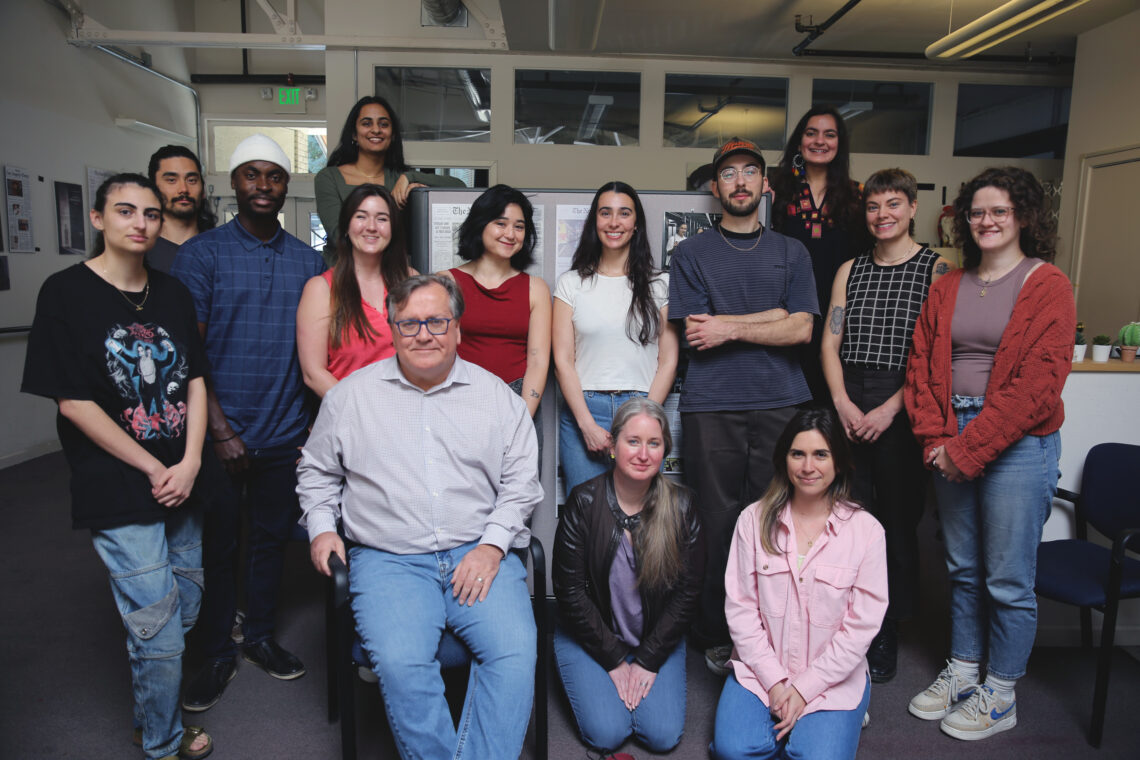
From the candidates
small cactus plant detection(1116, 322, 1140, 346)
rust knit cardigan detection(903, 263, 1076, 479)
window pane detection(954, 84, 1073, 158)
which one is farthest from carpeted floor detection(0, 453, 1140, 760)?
window pane detection(954, 84, 1073, 158)

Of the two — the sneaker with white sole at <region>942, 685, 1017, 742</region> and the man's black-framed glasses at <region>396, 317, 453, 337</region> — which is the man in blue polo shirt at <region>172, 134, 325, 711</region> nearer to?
the man's black-framed glasses at <region>396, 317, 453, 337</region>

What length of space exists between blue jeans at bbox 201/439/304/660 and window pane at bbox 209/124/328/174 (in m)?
6.73

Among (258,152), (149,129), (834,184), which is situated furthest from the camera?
(149,129)

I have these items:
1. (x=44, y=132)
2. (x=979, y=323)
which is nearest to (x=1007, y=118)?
(x=979, y=323)

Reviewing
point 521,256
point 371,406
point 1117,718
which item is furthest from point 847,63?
point 371,406

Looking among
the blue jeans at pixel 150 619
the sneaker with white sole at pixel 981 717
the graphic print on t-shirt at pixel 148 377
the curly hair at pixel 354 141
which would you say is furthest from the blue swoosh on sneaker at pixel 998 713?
the curly hair at pixel 354 141

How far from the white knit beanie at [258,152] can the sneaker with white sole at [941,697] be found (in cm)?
279

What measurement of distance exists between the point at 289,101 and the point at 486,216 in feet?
22.5

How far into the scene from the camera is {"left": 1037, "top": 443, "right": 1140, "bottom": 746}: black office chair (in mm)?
2131

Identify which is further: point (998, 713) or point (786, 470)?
point (998, 713)

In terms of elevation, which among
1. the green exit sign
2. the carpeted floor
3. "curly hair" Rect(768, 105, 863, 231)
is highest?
the green exit sign

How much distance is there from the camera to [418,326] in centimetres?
189

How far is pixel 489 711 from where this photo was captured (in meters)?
1.72

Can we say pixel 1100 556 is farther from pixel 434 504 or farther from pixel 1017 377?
pixel 434 504
